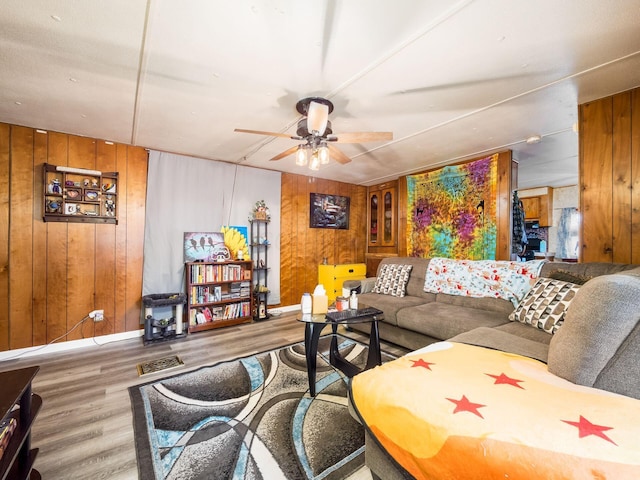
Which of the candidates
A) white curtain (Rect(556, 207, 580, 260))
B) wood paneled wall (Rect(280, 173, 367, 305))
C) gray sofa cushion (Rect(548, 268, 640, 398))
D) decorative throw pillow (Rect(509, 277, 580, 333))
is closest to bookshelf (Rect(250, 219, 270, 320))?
wood paneled wall (Rect(280, 173, 367, 305))

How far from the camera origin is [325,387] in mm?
2102

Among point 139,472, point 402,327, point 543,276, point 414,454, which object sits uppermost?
point 543,276

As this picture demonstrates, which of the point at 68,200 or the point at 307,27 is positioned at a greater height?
the point at 307,27

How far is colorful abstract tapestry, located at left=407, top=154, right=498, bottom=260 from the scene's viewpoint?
3.57 metres

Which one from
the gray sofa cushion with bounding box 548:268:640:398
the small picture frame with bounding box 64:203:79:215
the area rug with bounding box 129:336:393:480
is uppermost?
the small picture frame with bounding box 64:203:79:215

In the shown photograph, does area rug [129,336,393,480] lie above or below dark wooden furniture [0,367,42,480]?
below

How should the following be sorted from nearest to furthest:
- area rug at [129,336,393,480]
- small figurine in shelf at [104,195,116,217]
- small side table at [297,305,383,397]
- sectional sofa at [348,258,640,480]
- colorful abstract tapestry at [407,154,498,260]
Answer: sectional sofa at [348,258,640,480]
area rug at [129,336,393,480]
small side table at [297,305,383,397]
small figurine in shelf at [104,195,116,217]
colorful abstract tapestry at [407,154,498,260]

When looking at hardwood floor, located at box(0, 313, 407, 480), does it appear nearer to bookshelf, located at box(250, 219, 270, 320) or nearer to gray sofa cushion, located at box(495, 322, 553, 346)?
bookshelf, located at box(250, 219, 270, 320)

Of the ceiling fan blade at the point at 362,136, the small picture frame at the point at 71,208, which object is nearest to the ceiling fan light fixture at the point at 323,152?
the ceiling fan blade at the point at 362,136

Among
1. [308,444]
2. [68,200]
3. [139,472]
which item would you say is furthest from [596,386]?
[68,200]

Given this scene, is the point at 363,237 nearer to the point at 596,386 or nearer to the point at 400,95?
the point at 400,95

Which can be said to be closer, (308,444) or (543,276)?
(308,444)

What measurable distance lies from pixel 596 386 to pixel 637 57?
7.07ft

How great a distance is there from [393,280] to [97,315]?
145 inches
